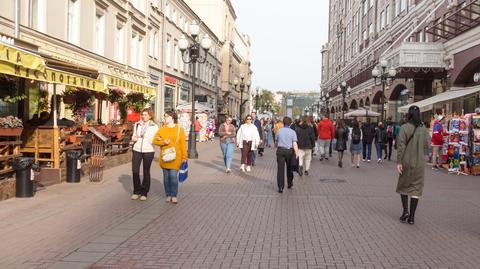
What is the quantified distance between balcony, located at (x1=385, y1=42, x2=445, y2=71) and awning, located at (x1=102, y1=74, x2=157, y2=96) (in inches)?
589

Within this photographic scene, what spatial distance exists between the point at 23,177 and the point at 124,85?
702cm

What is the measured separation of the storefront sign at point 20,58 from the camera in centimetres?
886

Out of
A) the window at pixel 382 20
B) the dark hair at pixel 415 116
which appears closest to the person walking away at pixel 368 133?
the dark hair at pixel 415 116

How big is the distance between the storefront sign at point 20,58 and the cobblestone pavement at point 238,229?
2391mm

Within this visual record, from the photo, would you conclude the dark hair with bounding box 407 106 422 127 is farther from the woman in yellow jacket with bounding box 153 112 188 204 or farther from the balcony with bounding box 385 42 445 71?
the balcony with bounding box 385 42 445 71

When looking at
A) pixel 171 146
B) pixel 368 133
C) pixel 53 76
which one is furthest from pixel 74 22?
pixel 171 146

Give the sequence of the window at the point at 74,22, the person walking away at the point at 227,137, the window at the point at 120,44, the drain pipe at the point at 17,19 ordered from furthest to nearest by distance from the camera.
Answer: the window at the point at 120,44
the window at the point at 74,22
the drain pipe at the point at 17,19
the person walking away at the point at 227,137

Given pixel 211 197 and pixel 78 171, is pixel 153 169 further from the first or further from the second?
pixel 211 197

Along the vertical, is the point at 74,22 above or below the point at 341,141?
above

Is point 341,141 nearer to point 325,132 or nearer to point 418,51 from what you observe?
point 325,132

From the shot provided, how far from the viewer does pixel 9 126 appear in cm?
1024

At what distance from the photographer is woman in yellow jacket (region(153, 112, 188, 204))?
9.56 m

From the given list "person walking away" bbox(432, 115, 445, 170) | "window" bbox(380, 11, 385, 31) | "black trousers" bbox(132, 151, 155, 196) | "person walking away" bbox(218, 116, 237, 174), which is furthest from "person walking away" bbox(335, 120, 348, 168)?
"window" bbox(380, 11, 385, 31)

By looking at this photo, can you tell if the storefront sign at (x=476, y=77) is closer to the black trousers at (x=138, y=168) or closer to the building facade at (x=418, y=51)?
the building facade at (x=418, y=51)
